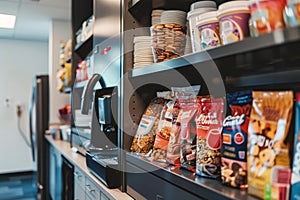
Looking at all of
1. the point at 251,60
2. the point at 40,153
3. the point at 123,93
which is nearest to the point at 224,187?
the point at 251,60

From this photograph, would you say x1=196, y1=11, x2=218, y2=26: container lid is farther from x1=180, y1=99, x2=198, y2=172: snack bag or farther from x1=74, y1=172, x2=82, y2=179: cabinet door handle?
x1=74, y1=172, x2=82, y2=179: cabinet door handle

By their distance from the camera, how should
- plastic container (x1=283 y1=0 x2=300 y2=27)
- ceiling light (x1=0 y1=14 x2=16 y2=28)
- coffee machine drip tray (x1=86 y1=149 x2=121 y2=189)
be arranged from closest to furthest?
plastic container (x1=283 y1=0 x2=300 y2=27) → coffee machine drip tray (x1=86 y1=149 x2=121 y2=189) → ceiling light (x1=0 y1=14 x2=16 y2=28)

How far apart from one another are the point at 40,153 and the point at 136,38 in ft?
10.3

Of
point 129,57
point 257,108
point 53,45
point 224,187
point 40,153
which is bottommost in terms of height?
point 40,153

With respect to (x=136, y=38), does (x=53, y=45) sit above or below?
above

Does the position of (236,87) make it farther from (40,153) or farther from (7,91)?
(7,91)

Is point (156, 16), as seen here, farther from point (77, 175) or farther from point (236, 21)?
point (77, 175)

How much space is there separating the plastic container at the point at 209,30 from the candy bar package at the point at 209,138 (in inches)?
7.7

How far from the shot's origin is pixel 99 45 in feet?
6.55

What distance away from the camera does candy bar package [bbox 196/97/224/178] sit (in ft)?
3.14

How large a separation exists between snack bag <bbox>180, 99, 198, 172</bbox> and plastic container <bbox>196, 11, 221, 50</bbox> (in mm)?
257

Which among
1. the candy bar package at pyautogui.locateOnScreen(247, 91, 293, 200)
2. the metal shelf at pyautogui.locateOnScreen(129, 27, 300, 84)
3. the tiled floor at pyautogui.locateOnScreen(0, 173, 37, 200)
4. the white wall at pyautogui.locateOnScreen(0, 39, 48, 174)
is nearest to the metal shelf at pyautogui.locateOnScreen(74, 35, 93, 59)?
the metal shelf at pyautogui.locateOnScreen(129, 27, 300, 84)

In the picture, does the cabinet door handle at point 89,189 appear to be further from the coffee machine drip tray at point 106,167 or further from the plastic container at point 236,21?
the plastic container at point 236,21

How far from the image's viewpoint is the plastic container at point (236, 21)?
797 millimetres
